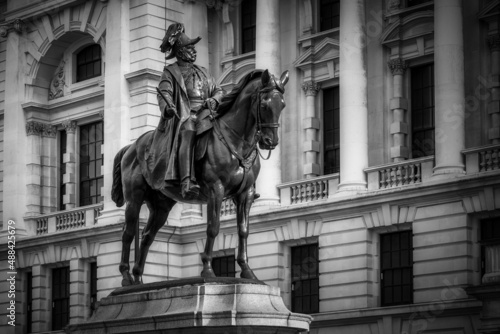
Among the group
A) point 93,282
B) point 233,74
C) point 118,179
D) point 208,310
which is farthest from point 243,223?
point 93,282

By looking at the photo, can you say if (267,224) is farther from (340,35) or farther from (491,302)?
(491,302)

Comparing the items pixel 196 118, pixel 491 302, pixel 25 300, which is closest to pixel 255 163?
pixel 196 118

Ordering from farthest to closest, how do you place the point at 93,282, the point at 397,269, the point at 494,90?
the point at 93,282, the point at 397,269, the point at 494,90

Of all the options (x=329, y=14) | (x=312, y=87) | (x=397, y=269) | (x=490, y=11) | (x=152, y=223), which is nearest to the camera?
(x=152, y=223)

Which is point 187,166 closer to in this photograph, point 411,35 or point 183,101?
point 183,101

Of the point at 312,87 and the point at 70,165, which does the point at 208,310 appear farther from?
the point at 70,165

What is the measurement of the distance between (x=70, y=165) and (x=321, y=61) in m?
12.3

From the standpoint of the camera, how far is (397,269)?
138ft

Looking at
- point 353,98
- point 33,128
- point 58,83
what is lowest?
point 353,98

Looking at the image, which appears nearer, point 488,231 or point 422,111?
point 488,231

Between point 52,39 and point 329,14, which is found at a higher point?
point 52,39

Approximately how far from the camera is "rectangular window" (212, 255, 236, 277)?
47.1m

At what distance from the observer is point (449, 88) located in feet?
133

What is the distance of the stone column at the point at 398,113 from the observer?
4284 centimetres
